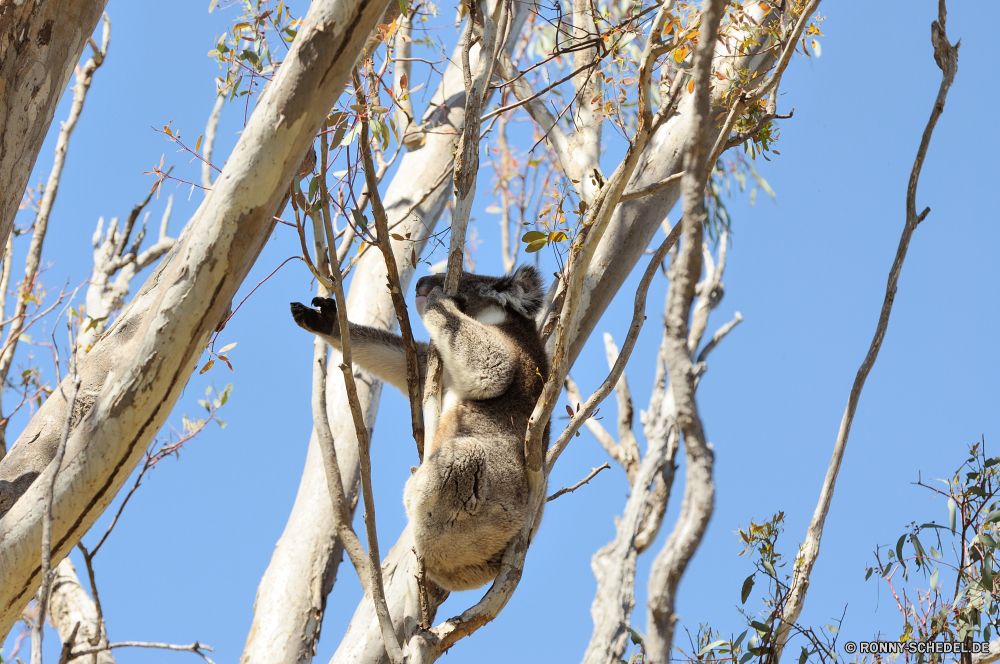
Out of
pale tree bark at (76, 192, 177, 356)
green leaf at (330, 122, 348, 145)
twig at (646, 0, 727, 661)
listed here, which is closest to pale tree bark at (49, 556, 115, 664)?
pale tree bark at (76, 192, 177, 356)

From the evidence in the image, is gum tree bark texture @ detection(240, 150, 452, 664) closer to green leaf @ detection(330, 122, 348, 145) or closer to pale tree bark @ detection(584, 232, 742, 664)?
green leaf @ detection(330, 122, 348, 145)

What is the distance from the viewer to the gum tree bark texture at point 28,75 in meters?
2.26

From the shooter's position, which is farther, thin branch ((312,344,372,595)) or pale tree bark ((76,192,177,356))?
pale tree bark ((76,192,177,356))

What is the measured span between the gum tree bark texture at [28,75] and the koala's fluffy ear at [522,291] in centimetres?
177

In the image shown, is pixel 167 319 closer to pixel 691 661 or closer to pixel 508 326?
pixel 508 326

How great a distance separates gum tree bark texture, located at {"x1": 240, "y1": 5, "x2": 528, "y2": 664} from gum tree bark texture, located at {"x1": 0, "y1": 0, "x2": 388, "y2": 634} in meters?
1.10

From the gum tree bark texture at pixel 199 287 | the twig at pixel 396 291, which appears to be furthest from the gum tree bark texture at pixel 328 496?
the gum tree bark texture at pixel 199 287

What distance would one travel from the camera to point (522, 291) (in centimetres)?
356

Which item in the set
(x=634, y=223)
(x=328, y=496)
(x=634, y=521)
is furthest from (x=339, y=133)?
(x=634, y=521)

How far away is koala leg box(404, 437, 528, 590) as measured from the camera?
265 centimetres

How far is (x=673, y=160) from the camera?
11.0 feet

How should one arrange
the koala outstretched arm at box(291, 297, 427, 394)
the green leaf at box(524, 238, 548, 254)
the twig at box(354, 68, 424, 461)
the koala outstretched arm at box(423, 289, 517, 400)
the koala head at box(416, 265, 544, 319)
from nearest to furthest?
the twig at box(354, 68, 424, 461)
the green leaf at box(524, 238, 548, 254)
the koala outstretched arm at box(423, 289, 517, 400)
the koala outstretched arm at box(291, 297, 427, 394)
the koala head at box(416, 265, 544, 319)

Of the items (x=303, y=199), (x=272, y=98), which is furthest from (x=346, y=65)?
(x=303, y=199)

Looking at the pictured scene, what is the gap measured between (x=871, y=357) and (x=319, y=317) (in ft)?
5.93
